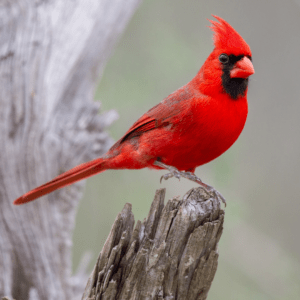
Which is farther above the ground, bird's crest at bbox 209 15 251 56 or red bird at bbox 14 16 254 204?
bird's crest at bbox 209 15 251 56

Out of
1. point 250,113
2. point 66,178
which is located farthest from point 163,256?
point 250,113

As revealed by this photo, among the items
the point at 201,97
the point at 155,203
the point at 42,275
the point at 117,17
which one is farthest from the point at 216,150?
the point at 117,17

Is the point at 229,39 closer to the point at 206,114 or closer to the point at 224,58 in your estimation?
the point at 224,58

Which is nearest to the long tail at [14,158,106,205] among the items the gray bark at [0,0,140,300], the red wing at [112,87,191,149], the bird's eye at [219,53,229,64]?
the red wing at [112,87,191,149]

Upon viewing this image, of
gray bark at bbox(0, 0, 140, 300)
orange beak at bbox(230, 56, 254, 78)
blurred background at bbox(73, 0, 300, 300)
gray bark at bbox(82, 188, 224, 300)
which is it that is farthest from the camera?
blurred background at bbox(73, 0, 300, 300)

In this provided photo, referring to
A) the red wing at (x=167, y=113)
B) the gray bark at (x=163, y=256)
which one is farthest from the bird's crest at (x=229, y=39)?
the gray bark at (x=163, y=256)

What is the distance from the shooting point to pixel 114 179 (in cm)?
379

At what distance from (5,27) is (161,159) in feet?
4.41

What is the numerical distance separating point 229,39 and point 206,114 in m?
0.36

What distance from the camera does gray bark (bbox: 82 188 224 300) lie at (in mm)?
1502

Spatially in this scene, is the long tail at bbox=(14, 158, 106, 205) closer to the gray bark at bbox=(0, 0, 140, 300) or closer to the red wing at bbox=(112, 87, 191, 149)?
the red wing at bbox=(112, 87, 191, 149)

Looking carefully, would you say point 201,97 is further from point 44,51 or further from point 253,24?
point 253,24

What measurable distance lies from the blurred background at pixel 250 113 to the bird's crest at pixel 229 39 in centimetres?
152

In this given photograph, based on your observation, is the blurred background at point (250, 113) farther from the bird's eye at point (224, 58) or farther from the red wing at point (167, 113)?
the bird's eye at point (224, 58)
